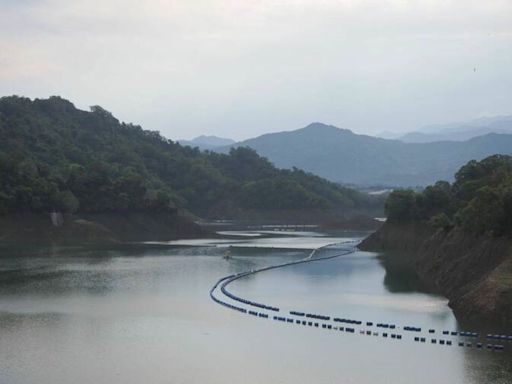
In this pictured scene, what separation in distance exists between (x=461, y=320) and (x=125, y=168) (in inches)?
4230

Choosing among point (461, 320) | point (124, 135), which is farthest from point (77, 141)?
point (461, 320)

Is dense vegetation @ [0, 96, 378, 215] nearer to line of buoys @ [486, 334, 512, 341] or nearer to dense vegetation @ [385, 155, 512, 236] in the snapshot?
dense vegetation @ [385, 155, 512, 236]

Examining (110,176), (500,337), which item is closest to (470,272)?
(500,337)

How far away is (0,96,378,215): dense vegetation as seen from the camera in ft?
359

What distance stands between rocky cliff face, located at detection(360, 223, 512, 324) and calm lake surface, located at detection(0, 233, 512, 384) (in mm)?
1697

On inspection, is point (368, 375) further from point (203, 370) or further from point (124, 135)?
point (124, 135)

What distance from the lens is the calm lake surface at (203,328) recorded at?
3447cm

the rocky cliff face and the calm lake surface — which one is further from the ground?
the rocky cliff face

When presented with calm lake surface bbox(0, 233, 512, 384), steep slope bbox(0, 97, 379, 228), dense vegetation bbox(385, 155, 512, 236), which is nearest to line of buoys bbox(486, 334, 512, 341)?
calm lake surface bbox(0, 233, 512, 384)

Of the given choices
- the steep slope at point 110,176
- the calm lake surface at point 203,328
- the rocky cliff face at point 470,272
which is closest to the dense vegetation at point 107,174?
the steep slope at point 110,176

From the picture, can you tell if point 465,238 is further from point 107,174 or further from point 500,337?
point 107,174

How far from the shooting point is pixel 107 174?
403 feet

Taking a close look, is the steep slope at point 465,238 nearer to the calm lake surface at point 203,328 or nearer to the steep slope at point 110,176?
the calm lake surface at point 203,328

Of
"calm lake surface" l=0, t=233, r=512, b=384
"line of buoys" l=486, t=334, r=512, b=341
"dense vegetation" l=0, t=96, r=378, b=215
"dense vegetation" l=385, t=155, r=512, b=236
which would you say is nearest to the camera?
"calm lake surface" l=0, t=233, r=512, b=384
